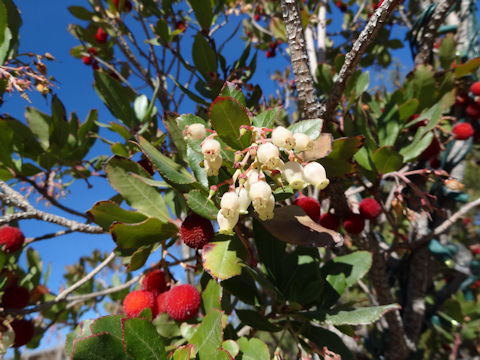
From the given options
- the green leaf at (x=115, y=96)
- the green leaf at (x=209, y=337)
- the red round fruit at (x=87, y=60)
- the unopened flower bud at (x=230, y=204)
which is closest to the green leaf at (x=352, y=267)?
the green leaf at (x=209, y=337)

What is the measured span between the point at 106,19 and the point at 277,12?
156 centimetres

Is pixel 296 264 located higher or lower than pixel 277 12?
lower

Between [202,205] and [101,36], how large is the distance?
80.3 inches

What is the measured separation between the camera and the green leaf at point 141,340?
68 centimetres

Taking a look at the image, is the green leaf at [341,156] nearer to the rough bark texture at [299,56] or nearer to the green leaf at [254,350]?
the rough bark texture at [299,56]

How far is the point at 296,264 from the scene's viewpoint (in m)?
1.01

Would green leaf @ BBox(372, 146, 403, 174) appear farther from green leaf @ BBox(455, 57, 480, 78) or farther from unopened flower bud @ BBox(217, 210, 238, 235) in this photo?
green leaf @ BBox(455, 57, 480, 78)

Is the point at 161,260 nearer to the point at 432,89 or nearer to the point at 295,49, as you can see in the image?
the point at 295,49

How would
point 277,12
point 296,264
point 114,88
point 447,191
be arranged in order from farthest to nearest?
point 277,12 < point 447,191 < point 114,88 < point 296,264

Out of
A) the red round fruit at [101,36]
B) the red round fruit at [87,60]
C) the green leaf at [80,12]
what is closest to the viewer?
the green leaf at [80,12]

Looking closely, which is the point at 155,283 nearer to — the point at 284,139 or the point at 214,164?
the point at 214,164

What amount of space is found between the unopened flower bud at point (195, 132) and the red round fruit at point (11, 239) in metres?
1.01

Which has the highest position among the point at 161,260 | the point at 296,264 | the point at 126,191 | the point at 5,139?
the point at 5,139

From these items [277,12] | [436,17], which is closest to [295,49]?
[436,17]
